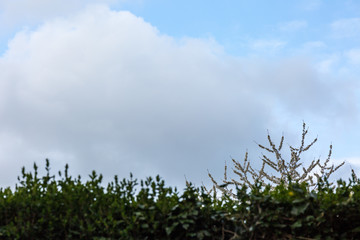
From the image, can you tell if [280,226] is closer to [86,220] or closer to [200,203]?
[200,203]

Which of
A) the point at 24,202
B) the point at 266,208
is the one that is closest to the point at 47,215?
the point at 24,202

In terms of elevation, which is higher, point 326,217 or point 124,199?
point 124,199

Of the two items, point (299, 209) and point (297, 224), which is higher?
point (299, 209)

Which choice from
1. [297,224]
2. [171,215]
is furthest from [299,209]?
[171,215]

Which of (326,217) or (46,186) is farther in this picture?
(46,186)

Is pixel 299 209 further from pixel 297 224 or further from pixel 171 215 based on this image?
pixel 171 215

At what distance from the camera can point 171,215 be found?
18.4 feet

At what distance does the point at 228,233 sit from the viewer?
229 inches

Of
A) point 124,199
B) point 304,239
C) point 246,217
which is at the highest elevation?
point 124,199

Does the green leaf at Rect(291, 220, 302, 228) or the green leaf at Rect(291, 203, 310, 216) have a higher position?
the green leaf at Rect(291, 203, 310, 216)

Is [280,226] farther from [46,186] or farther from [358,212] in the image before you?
[46,186]

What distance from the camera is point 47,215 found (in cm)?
573

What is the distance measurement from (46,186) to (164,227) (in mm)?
1856

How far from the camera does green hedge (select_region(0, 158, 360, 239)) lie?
5.56m
